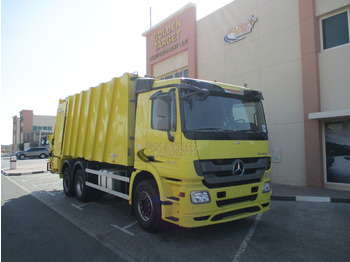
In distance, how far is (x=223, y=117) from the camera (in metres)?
4.73

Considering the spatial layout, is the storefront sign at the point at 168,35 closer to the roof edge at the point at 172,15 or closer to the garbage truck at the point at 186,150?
the roof edge at the point at 172,15

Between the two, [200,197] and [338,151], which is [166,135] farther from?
[338,151]

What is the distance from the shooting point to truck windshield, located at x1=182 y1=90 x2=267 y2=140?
436 cm

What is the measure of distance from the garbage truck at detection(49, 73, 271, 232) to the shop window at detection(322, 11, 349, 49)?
531cm

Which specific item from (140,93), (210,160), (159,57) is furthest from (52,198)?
(159,57)

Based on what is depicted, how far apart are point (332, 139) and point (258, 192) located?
5525mm

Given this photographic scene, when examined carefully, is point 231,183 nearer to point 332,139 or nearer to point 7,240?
point 7,240

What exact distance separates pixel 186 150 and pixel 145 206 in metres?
1.64

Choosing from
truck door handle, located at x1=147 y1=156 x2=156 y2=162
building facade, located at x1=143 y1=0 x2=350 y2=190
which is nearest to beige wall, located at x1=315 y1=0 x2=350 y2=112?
building facade, located at x1=143 y1=0 x2=350 y2=190

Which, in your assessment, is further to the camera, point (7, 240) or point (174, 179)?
point (7, 240)

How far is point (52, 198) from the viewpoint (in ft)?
27.9

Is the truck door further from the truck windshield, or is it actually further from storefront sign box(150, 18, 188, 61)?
storefront sign box(150, 18, 188, 61)

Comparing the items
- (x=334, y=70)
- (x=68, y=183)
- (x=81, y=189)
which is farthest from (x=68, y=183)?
(x=334, y=70)

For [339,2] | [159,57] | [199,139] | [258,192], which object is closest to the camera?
[199,139]
